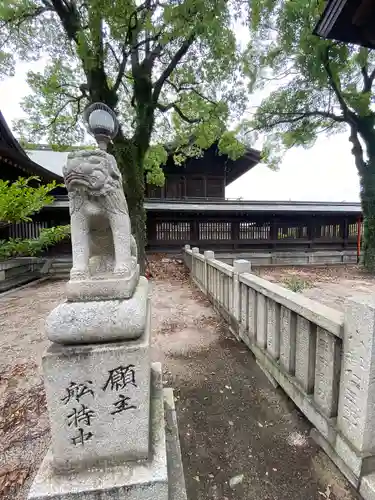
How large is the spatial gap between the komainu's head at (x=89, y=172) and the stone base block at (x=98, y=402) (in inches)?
37.5

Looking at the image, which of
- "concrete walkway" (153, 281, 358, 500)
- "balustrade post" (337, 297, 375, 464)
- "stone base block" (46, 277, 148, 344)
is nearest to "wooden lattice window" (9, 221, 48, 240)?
"concrete walkway" (153, 281, 358, 500)

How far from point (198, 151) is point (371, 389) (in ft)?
46.9


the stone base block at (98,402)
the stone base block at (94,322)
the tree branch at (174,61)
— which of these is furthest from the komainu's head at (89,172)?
the tree branch at (174,61)

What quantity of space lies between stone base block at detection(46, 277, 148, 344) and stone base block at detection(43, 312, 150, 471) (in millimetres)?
57

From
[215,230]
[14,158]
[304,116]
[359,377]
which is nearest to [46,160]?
[14,158]

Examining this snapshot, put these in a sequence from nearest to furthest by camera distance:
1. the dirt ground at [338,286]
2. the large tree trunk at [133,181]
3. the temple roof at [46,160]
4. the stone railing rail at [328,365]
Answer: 1. the stone railing rail at [328,365]
2. the dirt ground at [338,286]
3. the large tree trunk at [133,181]
4. the temple roof at [46,160]

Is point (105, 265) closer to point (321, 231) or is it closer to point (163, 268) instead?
point (163, 268)

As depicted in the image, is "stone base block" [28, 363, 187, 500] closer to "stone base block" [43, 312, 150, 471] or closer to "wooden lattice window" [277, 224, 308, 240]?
"stone base block" [43, 312, 150, 471]

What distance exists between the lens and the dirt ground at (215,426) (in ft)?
5.73

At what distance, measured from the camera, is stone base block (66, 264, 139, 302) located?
145 cm

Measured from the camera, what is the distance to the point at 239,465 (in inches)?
74.9

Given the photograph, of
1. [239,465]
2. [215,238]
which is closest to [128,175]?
[215,238]

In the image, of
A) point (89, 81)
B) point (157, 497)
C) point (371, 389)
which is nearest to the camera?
point (157, 497)

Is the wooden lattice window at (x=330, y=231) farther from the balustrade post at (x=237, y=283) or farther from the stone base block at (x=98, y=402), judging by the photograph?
the stone base block at (x=98, y=402)
